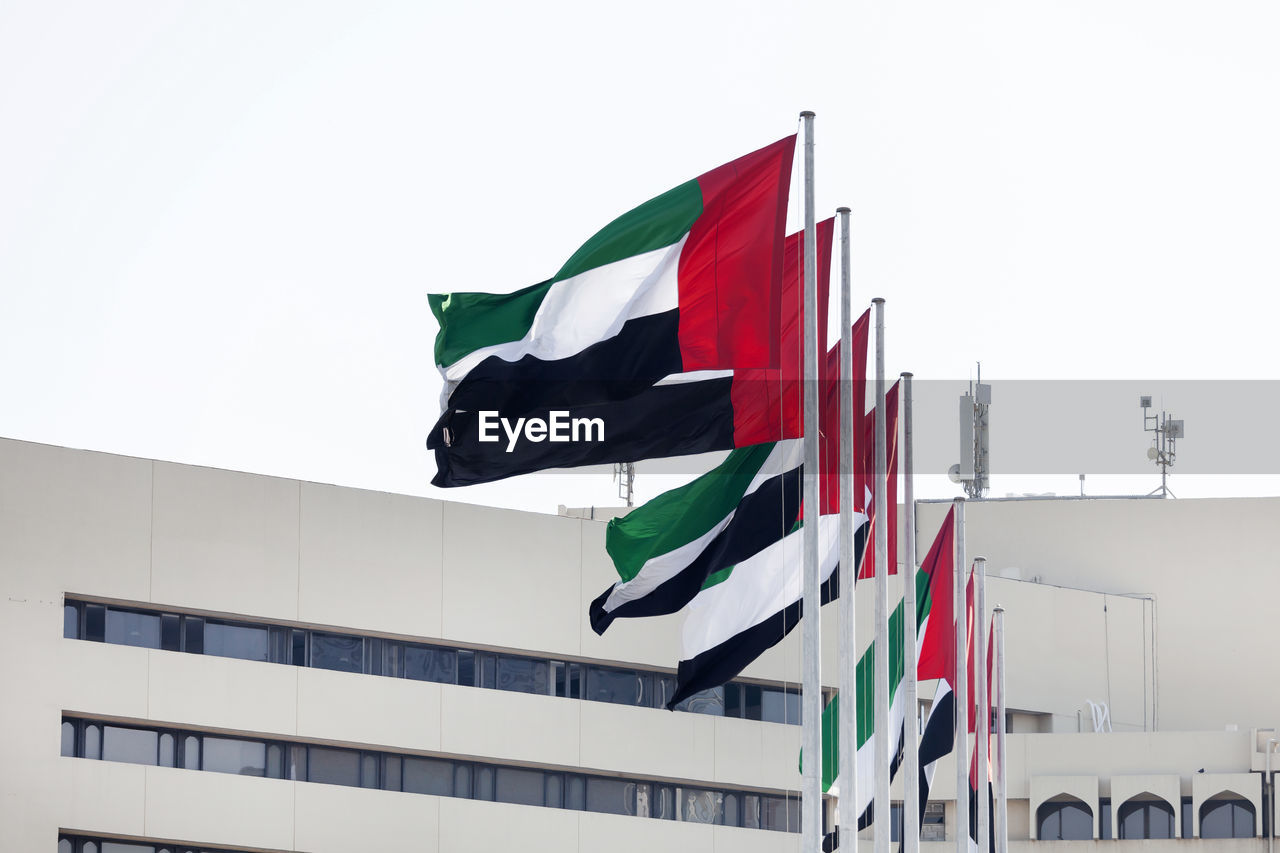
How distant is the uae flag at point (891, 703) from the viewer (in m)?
24.1

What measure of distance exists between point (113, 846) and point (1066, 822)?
71.1 ft

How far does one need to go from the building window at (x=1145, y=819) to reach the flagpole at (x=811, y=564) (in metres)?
26.3

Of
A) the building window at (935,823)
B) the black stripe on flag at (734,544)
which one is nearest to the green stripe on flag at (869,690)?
the black stripe on flag at (734,544)

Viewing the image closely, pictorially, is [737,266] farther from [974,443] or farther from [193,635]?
[974,443]

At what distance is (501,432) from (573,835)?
22059 mm

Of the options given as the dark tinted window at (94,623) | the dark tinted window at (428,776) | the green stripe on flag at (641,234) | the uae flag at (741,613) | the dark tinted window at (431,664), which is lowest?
the dark tinted window at (428,776)

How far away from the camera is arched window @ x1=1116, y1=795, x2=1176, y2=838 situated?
42.4m

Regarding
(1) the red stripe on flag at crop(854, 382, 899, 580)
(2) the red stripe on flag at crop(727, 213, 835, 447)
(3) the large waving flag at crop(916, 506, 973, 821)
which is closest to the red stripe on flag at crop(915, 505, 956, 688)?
(3) the large waving flag at crop(916, 506, 973, 821)

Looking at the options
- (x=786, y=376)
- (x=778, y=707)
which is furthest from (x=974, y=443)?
(x=786, y=376)

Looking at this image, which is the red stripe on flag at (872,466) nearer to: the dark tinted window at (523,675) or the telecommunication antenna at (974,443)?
the dark tinted window at (523,675)

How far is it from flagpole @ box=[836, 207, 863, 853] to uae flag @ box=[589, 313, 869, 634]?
0.84 meters

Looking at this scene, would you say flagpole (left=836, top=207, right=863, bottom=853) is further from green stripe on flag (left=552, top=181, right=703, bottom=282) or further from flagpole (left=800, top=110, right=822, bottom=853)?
green stripe on flag (left=552, top=181, right=703, bottom=282)

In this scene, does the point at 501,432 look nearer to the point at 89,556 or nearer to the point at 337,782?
the point at 89,556

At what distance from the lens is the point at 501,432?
701 inches
